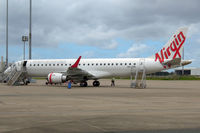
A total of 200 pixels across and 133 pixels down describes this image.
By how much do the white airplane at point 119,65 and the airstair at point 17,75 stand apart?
4230 millimetres

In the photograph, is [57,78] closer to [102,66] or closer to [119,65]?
[102,66]

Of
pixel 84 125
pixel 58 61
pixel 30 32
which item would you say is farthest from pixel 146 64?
pixel 84 125

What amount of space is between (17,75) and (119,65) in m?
14.1

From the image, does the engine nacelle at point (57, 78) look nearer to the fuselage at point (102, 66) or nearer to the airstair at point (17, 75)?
the fuselage at point (102, 66)

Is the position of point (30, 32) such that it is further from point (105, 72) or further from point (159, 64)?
point (159, 64)

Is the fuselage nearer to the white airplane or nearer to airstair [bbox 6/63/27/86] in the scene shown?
the white airplane

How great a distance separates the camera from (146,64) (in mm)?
33156

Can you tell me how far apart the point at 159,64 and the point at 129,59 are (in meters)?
3.60

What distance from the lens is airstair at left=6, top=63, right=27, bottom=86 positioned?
38.2m

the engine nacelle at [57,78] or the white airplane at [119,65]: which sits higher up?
the white airplane at [119,65]

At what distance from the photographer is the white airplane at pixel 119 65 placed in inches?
1271

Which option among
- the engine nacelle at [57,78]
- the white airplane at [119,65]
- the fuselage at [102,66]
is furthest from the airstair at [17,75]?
the engine nacelle at [57,78]

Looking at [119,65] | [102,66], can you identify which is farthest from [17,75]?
[119,65]

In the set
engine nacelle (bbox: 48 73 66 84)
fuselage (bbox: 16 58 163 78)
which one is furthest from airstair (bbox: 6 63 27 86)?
engine nacelle (bbox: 48 73 66 84)
